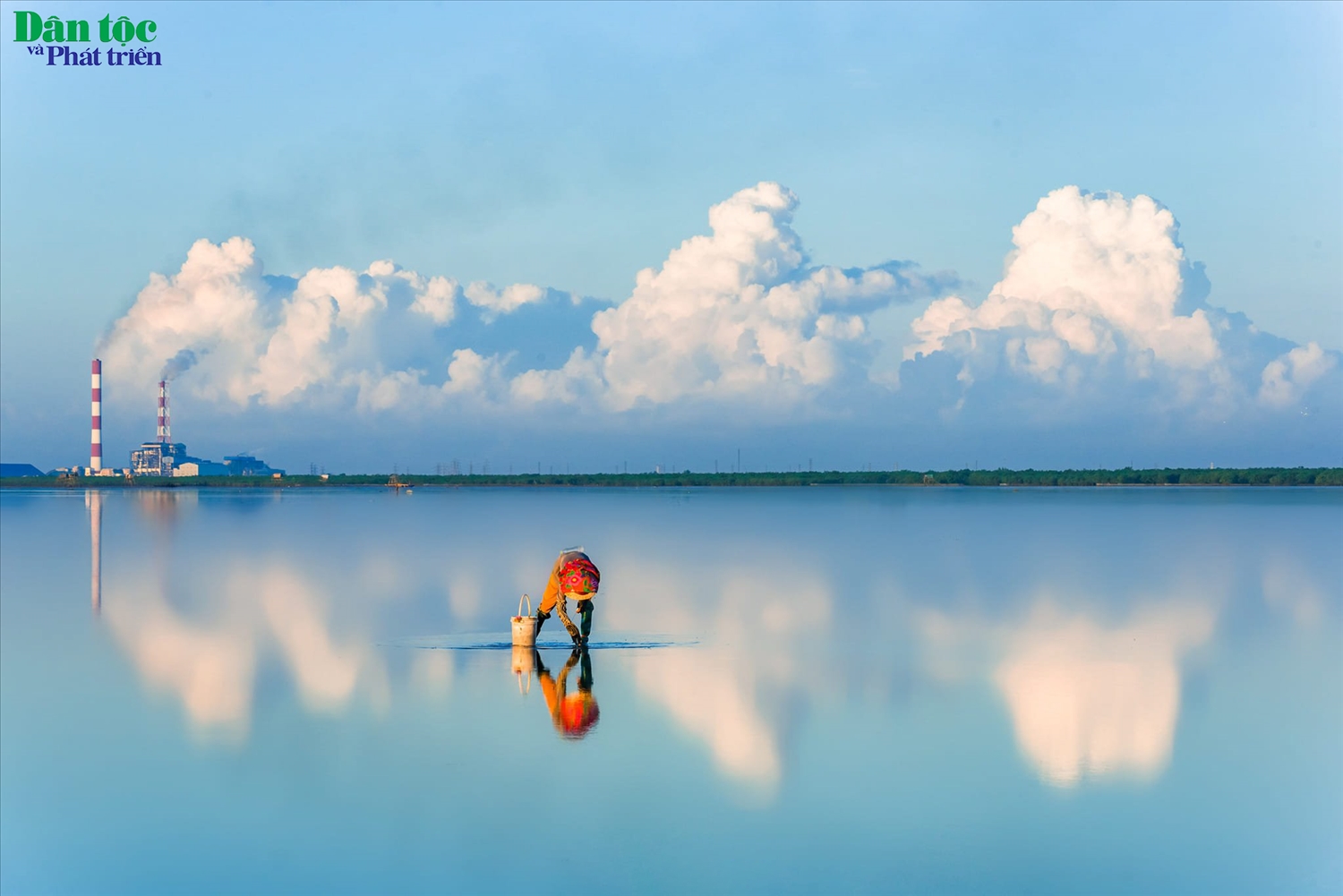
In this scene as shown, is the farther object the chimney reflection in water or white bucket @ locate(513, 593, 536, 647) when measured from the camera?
the chimney reflection in water

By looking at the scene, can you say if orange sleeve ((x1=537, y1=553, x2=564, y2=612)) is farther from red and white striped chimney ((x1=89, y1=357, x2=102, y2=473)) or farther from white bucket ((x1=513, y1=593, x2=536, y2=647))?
red and white striped chimney ((x1=89, y1=357, x2=102, y2=473))

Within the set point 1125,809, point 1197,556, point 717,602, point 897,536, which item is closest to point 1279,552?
point 1197,556

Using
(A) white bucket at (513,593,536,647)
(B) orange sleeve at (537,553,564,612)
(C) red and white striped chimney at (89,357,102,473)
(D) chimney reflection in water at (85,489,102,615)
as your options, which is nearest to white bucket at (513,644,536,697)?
(A) white bucket at (513,593,536,647)

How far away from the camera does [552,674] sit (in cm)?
1933

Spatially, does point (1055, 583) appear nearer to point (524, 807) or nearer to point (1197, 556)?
point (1197, 556)

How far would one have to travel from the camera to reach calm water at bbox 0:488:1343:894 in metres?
11.2

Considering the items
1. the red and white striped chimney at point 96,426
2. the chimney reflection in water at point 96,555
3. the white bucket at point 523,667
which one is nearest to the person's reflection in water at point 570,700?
the white bucket at point 523,667

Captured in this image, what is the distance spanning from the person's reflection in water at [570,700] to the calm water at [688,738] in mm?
178

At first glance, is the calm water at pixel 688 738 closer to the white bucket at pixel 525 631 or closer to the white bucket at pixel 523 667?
the white bucket at pixel 523 667

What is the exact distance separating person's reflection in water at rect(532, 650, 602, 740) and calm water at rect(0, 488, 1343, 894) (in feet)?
0.58

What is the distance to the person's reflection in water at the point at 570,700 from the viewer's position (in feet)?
51.7

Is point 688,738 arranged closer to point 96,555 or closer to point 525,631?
point 525,631

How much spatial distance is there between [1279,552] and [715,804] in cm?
3803

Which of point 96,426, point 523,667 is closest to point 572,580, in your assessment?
point 523,667
